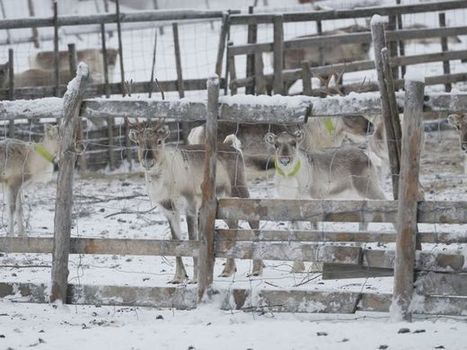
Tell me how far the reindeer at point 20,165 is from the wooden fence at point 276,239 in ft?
12.0

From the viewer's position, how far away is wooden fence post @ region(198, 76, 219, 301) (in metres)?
6.71

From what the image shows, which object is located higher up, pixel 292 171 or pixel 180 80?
pixel 180 80

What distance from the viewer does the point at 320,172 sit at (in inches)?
396

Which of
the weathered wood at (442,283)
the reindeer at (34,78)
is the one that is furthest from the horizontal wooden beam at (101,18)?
the weathered wood at (442,283)

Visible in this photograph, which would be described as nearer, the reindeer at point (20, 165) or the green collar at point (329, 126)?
the reindeer at point (20, 165)

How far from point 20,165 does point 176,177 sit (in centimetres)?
322

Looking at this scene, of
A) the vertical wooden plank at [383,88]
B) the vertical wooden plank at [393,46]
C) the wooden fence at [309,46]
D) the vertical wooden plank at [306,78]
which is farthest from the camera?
the vertical wooden plank at [393,46]

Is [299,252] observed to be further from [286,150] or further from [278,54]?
[278,54]

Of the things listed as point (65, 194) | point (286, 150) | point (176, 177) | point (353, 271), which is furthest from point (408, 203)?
point (286, 150)

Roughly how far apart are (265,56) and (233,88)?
10.0 metres

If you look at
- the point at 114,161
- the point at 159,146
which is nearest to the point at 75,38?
the point at 114,161

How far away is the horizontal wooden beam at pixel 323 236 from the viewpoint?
6602 millimetres

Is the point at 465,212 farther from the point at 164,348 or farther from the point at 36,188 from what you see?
the point at 36,188

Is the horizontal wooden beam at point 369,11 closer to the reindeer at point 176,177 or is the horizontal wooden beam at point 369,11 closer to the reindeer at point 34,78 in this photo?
the reindeer at point 34,78
